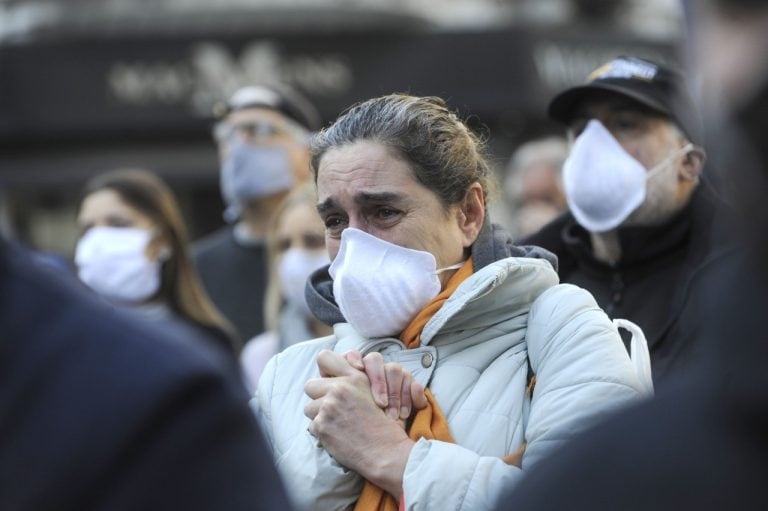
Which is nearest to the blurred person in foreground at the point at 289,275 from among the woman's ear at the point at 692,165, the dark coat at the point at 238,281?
the dark coat at the point at 238,281

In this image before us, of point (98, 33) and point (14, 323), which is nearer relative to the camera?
point (14, 323)

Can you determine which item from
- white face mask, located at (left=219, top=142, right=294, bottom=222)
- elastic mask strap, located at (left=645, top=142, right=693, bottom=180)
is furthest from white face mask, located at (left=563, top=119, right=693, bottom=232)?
white face mask, located at (left=219, top=142, right=294, bottom=222)

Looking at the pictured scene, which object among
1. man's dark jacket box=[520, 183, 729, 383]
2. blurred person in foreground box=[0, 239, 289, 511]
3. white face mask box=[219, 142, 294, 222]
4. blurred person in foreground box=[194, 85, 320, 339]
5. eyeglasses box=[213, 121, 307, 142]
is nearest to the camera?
blurred person in foreground box=[0, 239, 289, 511]

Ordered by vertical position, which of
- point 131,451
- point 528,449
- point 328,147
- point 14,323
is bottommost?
point 528,449

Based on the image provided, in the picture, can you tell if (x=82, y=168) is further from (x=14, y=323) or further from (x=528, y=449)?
(x=14, y=323)

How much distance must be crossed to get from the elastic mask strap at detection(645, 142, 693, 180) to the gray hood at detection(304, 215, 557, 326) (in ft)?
3.23

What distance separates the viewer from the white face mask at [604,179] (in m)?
4.32

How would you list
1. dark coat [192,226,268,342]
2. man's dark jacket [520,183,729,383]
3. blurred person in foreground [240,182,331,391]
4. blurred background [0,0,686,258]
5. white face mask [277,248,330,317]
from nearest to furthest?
man's dark jacket [520,183,729,383] < blurred person in foreground [240,182,331,391] < white face mask [277,248,330,317] < dark coat [192,226,268,342] < blurred background [0,0,686,258]

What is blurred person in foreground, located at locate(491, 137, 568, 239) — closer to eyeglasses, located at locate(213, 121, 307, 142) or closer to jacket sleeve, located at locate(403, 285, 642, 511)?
eyeglasses, located at locate(213, 121, 307, 142)

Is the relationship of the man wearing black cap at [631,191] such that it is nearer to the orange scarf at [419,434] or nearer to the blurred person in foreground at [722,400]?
the orange scarf at [419,434]

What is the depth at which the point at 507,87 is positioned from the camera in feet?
53.0

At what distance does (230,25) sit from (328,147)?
13.4m

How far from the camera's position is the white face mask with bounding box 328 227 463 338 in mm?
3244

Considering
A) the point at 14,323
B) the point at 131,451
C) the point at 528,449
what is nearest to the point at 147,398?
the point at 131,451
